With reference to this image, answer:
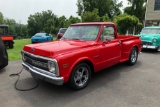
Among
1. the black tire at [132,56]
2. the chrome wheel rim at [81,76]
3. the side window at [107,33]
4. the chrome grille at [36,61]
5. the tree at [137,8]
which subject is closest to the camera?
the chrome grille at [36,61]

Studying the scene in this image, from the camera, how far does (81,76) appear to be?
4.29 metres

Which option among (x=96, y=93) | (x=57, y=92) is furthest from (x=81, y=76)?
(x=57, y=92)

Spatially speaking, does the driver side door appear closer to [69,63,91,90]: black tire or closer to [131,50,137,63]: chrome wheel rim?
[69,63,91,90]: black tire

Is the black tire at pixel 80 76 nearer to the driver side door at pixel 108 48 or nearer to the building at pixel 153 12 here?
the driver side door at pixel 108 48

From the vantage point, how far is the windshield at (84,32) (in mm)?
4802

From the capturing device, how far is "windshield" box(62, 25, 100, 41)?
15.8ft

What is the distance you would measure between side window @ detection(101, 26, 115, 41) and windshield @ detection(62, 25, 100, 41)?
0.79 ft

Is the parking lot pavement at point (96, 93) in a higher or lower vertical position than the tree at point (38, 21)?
lower

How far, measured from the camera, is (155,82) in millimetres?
4738

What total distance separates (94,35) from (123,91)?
6.16ft

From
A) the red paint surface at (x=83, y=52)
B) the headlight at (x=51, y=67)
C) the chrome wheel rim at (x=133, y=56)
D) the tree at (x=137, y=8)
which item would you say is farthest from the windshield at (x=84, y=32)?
the tree at (x=137, y=8)

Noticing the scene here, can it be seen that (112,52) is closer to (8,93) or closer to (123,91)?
(123,91)

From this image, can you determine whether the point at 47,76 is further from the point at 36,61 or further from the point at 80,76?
the point at 80,76

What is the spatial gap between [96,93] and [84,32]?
204cm
